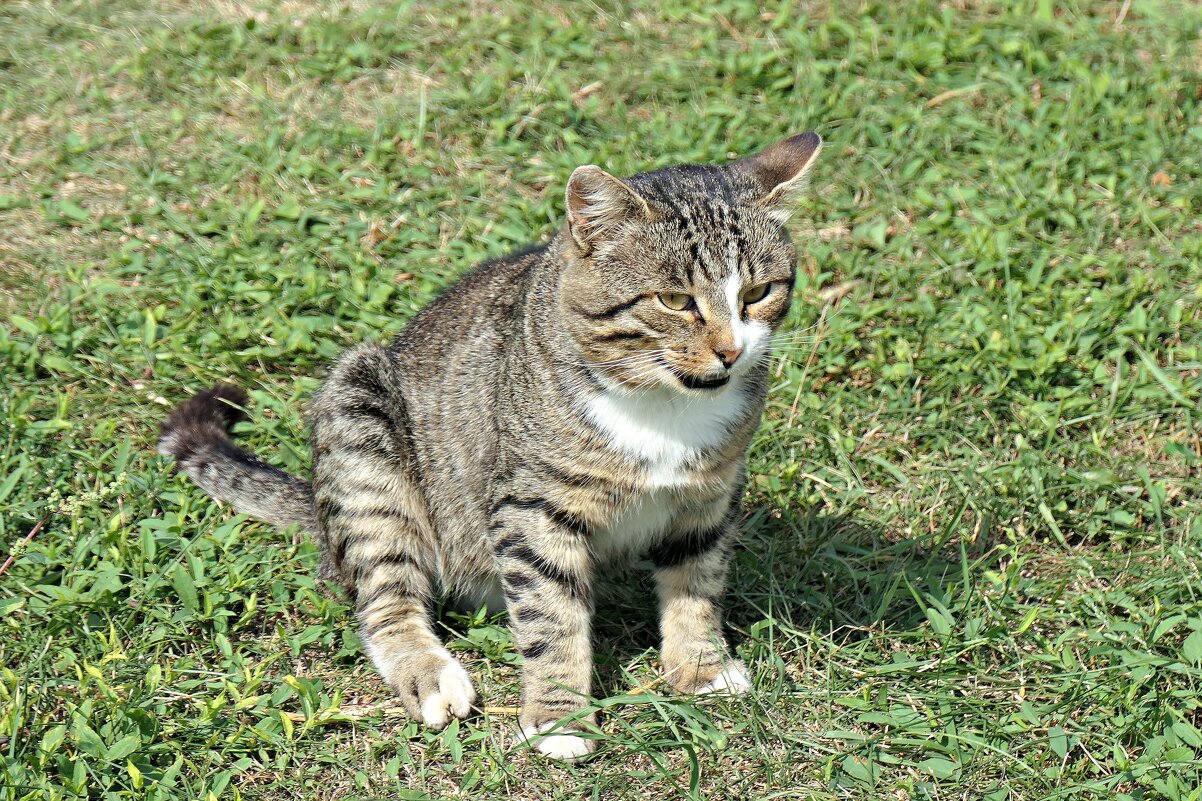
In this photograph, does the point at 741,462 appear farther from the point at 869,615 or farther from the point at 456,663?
the point at 456,663

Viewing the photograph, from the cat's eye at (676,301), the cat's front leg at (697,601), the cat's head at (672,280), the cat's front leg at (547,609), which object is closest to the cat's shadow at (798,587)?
the cat's front leg at (697,601)

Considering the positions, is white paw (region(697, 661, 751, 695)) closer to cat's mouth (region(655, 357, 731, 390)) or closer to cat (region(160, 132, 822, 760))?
cat (region(160, 132, 822, 760))

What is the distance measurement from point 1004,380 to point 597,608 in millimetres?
2105

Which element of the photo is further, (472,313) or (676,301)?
(472,313)

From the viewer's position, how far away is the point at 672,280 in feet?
12.4

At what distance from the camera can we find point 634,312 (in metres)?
3.81

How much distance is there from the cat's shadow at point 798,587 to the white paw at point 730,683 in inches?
7.3

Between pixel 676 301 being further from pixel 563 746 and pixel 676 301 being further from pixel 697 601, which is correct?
pixel 563 746

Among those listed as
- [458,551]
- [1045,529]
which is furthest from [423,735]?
[1045,529]

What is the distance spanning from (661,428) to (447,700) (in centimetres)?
117

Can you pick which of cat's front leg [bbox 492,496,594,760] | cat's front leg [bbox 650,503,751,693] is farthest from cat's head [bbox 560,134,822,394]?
cat's front leg [bbox 650,503,751,693]

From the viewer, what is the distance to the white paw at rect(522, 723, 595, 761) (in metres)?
3.88

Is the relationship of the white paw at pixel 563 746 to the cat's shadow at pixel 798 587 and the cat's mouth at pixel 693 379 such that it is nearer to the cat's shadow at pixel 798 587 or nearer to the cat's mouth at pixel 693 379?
the cat's shadow at pixel 798 587

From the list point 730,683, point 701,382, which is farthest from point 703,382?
point 730,683
